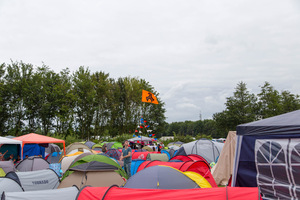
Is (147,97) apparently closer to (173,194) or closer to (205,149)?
(205,149)

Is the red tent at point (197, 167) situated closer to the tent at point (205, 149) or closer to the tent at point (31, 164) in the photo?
the tent at point (31, 164)

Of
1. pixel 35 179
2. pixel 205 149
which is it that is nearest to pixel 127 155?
pixel 35 179

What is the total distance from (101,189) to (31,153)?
16.5 meters

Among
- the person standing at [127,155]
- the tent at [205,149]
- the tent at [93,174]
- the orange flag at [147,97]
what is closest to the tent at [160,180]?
the tent at [93,174]

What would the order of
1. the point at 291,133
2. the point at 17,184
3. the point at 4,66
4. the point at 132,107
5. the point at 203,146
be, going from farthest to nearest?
the point at 132,107 < the point at 4,66 < the point at 203,146 < the point at 17,184 < the point at 291,133

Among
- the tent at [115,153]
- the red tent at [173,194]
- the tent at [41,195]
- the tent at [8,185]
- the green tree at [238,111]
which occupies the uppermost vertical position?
the green tree at [238,111]

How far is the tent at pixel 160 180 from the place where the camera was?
5156 millimetres

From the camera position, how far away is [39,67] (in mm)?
35875

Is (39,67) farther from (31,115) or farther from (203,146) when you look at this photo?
(203,146)

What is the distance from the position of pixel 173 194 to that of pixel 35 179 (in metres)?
4.72

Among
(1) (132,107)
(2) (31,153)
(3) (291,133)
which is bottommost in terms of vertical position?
(2) (31,153)

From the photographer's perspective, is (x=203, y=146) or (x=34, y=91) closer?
(x=203, y=146)

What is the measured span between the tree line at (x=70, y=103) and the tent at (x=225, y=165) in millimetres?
27497

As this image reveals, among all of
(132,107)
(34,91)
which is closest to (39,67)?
(34,91)
